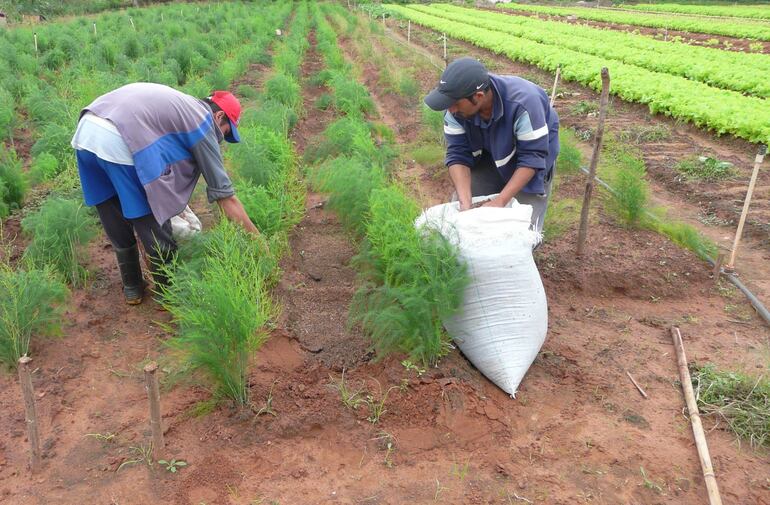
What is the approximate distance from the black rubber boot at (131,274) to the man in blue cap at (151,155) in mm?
131

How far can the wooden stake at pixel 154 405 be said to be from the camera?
6.97 feet

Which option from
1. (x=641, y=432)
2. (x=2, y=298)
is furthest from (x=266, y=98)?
(x=641, y=432)

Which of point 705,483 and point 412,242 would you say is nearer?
point 705,483

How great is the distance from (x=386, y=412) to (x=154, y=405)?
103cm

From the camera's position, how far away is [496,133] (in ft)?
10.8

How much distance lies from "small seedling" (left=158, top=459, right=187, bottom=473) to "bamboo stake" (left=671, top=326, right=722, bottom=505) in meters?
2.17

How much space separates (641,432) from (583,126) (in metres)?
6.84

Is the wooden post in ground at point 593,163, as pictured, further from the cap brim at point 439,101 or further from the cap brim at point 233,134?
the cap brim at point 233,134

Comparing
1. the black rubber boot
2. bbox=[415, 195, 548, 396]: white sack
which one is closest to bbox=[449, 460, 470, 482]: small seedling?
bbox=[415, 195, 548, 396]: white sack

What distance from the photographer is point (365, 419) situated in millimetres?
2652

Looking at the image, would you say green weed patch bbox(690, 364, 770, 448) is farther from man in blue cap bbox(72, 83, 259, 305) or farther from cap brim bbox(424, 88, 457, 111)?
man in blue cap bbox(72, 83, 259, 305)

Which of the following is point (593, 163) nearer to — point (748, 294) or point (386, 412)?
point (748, 294)

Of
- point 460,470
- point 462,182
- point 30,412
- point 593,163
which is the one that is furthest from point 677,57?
point 30,412

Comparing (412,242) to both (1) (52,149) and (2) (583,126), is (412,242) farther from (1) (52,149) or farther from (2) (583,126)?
(2) (583,126)
